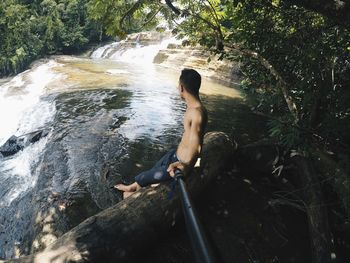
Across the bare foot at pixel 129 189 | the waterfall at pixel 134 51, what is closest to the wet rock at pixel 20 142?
the bare foot at pixel 129 189

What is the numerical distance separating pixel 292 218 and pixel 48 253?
12.1 feet

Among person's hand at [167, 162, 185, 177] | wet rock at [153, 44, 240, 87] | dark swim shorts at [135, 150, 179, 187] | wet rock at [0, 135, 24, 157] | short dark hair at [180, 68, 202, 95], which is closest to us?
person's hand at [167, 162, 185, 177]

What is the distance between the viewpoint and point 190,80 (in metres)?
3.65

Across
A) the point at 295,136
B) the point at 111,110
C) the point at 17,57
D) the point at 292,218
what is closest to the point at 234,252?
the point at 292,218

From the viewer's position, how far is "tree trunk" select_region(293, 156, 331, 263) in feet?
13.7

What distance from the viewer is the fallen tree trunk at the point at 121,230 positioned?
12.2 feet

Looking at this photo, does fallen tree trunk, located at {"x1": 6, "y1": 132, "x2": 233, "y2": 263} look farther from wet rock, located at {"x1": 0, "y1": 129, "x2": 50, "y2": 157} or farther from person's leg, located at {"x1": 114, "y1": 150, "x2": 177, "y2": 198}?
wet rock, located at {"x1": 0, "y1": 129, "x2": 50, "y2": 157}

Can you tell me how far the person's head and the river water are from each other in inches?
101

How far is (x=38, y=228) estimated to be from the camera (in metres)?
4.85

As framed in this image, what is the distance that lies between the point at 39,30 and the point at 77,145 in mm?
42530

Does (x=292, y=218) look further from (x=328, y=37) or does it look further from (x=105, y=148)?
(x=105, y=148)

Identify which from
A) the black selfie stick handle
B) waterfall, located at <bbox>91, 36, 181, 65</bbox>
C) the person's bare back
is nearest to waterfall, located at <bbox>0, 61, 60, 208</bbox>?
the person's bare back

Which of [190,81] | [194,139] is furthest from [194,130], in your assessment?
[190,81]

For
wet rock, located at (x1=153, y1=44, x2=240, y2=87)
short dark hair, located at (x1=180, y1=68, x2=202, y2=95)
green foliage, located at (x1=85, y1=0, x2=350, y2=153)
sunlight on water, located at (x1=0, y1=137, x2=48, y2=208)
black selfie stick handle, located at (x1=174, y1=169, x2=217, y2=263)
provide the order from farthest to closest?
wet rock, located at (x1=153, y1=44, x2=240, y2=87) < sunlight on water, located at (x1=0, y1=137, x2=48, y2=208) < green foliage, located at (x1=85, y1=0, x2=350, y2=153) < short dark hair, located at (x1=180, y1=68, x2=202, y2=95) < black selfie stick handle, located at (x1=174, y1=169, x2=217, y2=263)
